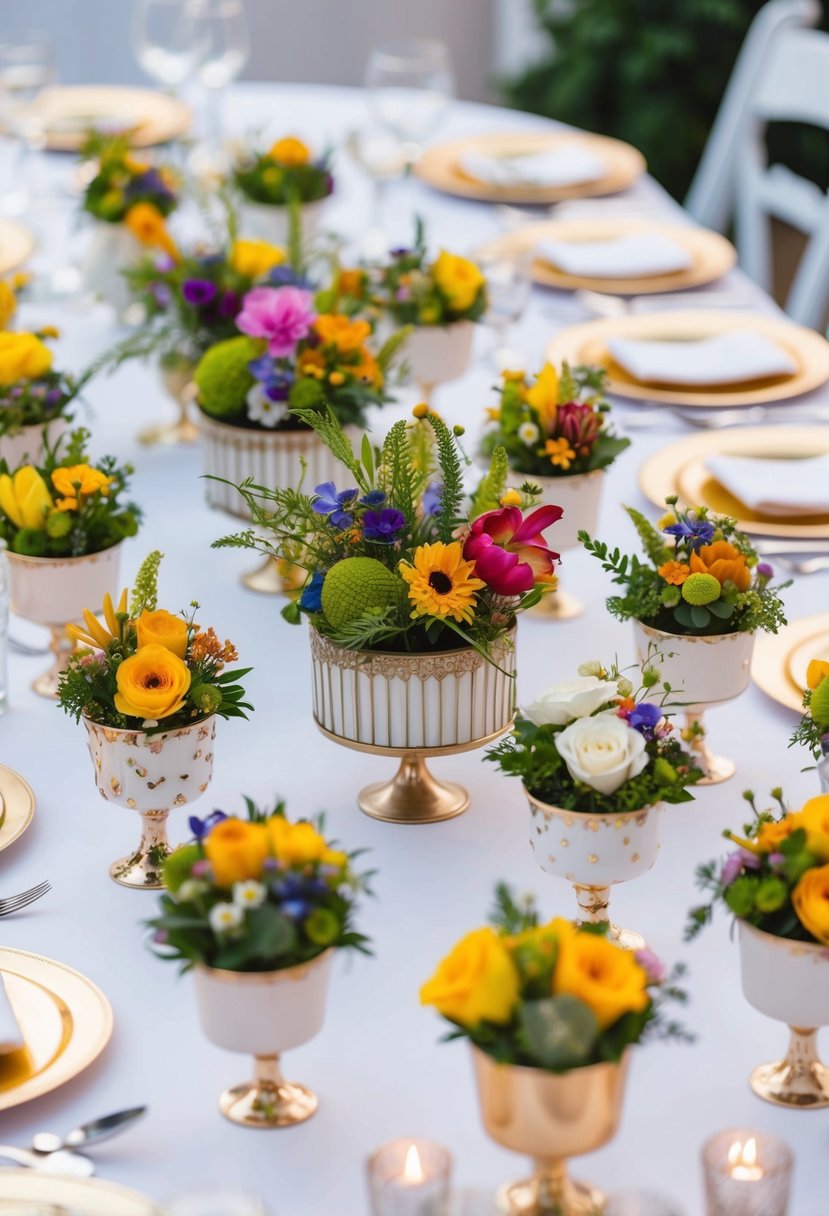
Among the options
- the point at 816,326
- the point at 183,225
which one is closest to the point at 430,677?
the point at 183,225

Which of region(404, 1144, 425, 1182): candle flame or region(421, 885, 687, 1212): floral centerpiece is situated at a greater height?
region(421, 885, 687, 1212): floral centerpiece

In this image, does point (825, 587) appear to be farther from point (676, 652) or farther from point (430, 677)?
→ point (430, 677)

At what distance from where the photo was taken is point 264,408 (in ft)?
5.33

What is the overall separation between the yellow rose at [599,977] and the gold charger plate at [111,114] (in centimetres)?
247

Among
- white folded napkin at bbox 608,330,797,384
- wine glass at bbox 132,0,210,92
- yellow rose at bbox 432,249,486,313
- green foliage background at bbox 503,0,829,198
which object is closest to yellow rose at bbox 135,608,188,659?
yellow rose at bbox 432,249,486,313

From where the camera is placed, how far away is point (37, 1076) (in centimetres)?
96

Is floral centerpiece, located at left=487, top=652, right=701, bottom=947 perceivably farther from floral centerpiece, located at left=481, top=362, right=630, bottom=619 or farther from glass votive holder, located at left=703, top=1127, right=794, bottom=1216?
floral centerpiece, located at left=481, top=362, right=630, bottom=619

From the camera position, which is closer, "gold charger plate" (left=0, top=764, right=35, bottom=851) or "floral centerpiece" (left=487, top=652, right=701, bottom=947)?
"floral centerpiece" (left=487, top=652, right=701, bottom=947)

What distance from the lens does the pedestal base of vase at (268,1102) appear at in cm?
95

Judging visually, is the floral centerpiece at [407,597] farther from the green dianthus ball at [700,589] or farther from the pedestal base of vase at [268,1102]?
the pedestal base of vase at [268,1102]

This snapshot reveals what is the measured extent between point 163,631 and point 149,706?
2.7 inches

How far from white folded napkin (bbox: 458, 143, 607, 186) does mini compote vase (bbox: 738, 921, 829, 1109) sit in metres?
2.18

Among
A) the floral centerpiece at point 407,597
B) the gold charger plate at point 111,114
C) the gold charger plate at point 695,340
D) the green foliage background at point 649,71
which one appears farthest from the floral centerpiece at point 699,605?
the green foliage background at point 649,71

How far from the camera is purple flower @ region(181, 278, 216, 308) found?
184cm
